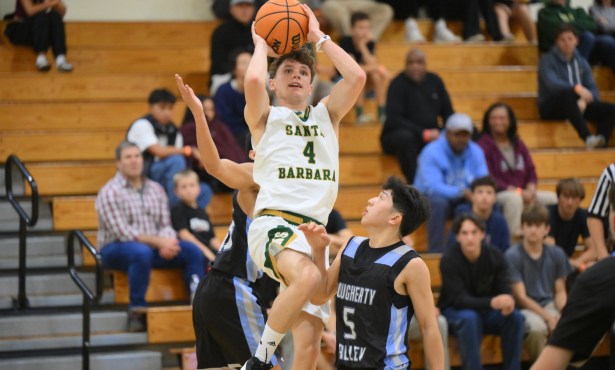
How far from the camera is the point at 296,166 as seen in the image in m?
5.19

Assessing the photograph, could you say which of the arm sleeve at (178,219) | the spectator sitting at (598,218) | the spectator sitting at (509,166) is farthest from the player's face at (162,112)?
the spectator sitting at (598,218)

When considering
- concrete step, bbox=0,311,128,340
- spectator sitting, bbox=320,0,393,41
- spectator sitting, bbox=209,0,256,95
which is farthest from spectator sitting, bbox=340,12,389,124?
concrete step, bbox=0,311,128,340

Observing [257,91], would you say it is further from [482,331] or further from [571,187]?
[571,187]

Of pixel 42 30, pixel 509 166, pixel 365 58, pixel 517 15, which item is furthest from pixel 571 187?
pixel 42 30

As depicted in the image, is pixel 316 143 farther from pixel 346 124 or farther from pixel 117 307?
pixel 346 124

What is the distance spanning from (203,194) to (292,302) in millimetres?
4134

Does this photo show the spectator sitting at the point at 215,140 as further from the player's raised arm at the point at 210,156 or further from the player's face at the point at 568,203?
the player's raised arm at the point at 210,156

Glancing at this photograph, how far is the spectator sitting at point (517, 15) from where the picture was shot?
12398 millimetres

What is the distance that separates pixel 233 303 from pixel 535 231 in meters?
3.77

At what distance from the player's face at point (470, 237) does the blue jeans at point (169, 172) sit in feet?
6.86

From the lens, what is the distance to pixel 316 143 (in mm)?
5281

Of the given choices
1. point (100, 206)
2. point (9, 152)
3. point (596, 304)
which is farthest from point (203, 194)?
point (596, 304)

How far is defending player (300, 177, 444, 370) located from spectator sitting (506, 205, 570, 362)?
366 centimetres

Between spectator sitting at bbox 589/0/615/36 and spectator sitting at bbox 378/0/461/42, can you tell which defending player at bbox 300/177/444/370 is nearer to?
spectator sitting at bbox 378/0/461/42
